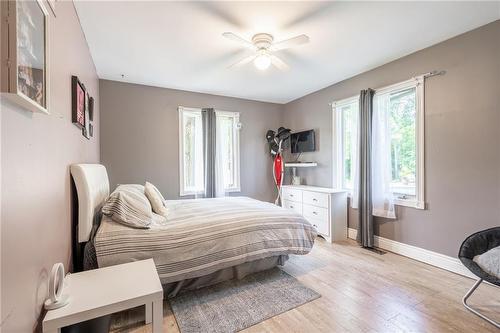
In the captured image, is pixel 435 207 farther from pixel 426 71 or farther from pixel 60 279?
pixel 60 279

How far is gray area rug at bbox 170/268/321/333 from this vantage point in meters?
1.72

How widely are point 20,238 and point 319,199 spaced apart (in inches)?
136

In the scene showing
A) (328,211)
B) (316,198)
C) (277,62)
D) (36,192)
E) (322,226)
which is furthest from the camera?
(316,198)

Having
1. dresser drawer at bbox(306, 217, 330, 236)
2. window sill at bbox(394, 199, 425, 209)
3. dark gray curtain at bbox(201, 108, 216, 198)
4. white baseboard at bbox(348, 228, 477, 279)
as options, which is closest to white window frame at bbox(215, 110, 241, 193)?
dark gray curtain at bbox(201, 108, 216, 198)

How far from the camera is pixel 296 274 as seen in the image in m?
2.48

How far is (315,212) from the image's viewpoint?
148 inches

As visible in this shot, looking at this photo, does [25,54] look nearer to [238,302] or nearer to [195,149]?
[238,302]

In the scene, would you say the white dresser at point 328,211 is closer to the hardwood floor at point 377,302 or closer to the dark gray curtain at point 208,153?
the hardwood floor at point 377,302

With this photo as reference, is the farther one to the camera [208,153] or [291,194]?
[291,194]

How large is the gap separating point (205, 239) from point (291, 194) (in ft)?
8.53

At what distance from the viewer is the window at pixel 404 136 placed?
280 cm

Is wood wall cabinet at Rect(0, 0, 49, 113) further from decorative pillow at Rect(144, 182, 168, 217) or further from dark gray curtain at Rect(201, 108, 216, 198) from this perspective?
dark gray curtain at Rect(201, 108, 216, 198)

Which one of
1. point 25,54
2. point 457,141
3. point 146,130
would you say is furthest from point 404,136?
point 146,130

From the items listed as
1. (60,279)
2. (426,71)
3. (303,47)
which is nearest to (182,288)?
(60,279)
